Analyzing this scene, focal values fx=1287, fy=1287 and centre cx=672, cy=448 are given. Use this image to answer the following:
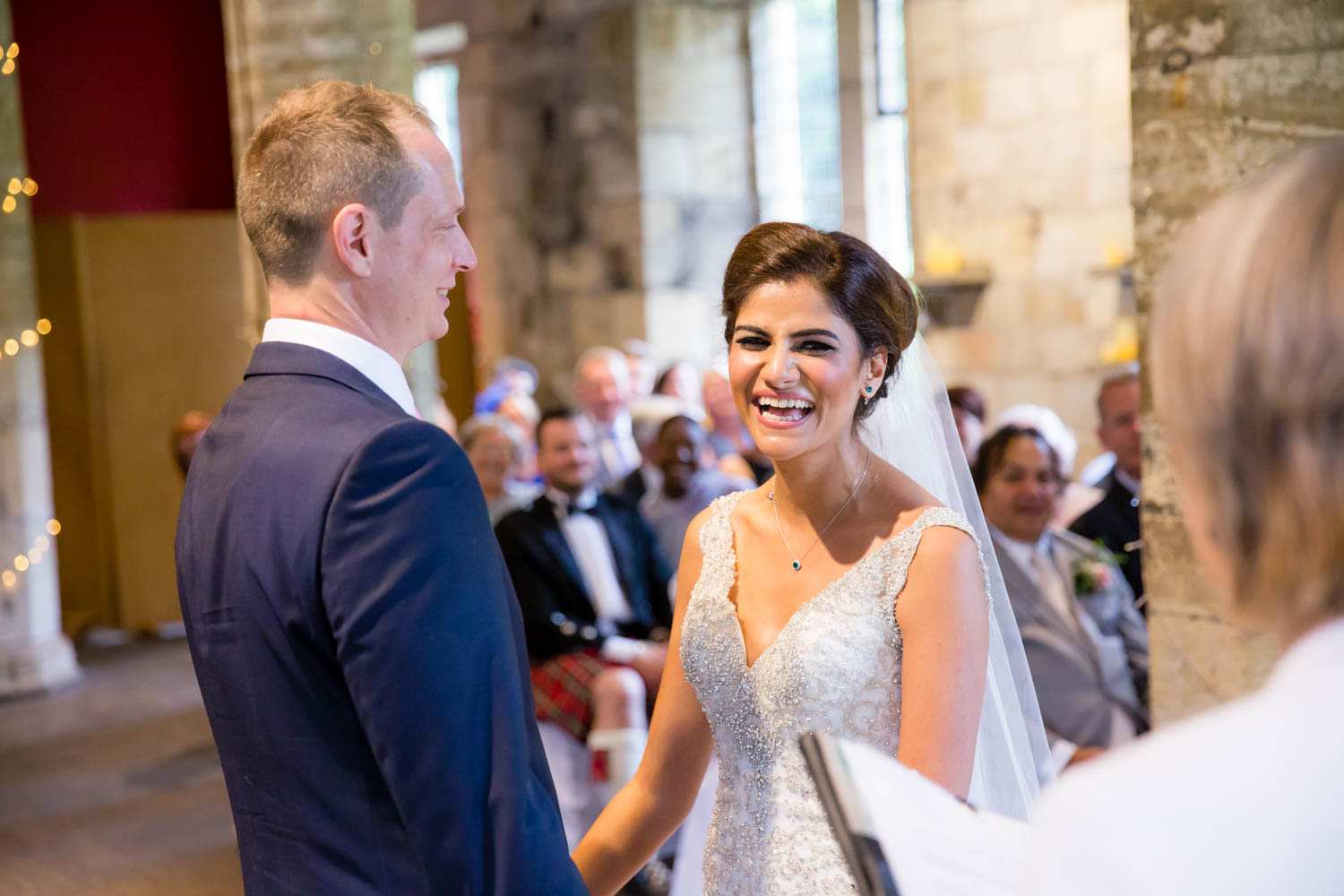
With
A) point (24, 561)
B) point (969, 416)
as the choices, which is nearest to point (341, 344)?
point (969, 416)

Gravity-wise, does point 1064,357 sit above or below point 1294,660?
below

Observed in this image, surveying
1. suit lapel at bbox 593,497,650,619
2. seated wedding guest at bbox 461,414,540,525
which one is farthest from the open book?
seated wedding guest at bbox 461,414,540,525

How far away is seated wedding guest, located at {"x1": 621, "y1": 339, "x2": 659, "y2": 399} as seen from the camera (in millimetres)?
7887

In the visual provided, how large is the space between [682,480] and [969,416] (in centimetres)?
113

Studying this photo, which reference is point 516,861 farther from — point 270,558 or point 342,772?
point 270,558

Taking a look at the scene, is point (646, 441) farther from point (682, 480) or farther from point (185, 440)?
point (185, 440)

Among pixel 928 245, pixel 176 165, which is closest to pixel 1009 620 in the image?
pixel 928 245

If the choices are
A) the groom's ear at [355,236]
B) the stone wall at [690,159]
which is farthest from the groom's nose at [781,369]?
the stone wall at [690,159]

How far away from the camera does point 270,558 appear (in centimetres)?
122

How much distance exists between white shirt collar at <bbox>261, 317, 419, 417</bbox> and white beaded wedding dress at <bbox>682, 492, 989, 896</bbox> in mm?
678

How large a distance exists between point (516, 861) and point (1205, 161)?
2.18 m

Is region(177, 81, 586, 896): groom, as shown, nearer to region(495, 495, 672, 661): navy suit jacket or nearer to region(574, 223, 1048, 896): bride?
region(574, 223, 1048, 896): bride

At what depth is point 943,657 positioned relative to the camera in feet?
5.25

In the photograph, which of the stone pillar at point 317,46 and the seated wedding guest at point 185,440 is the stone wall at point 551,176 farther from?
the stone pillar at point 317,46
